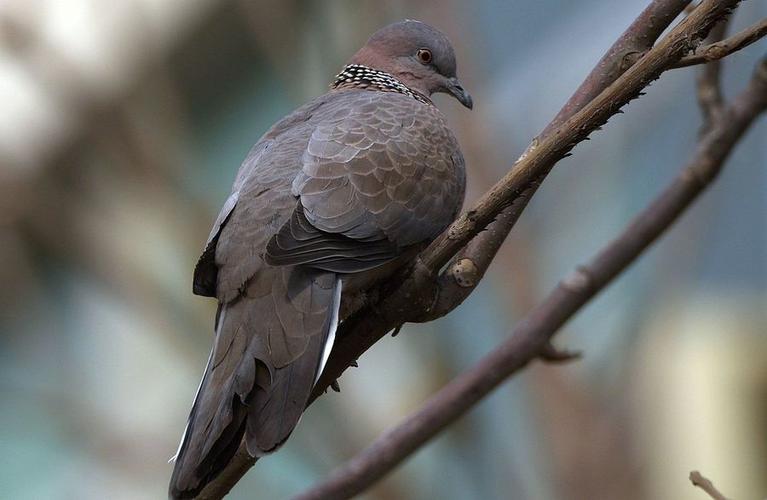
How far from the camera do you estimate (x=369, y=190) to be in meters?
2.90

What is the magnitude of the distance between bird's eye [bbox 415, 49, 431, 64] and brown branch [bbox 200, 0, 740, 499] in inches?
54.4

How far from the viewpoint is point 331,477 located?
313 centimetres

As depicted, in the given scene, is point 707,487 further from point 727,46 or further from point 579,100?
point 579,100

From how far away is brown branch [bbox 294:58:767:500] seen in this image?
125 inches

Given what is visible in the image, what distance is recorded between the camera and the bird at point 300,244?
2439 mm

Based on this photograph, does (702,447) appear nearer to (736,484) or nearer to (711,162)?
(736,484)

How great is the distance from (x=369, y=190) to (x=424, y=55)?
1.18m

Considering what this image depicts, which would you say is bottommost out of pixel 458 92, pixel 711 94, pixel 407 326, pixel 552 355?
pixel 407 326

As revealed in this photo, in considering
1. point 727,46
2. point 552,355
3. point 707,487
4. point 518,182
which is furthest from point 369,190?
point 707,487

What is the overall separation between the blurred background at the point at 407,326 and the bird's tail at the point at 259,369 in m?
2.42

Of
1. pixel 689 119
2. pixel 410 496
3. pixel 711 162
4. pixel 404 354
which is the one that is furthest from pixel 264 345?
pixel 689 119

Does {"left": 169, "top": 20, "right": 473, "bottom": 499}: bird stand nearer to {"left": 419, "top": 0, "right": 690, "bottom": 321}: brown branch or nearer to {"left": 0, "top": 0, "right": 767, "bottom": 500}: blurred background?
{"left": 419, "top": 0, "right": 690, "bottom": 321}: brown branch

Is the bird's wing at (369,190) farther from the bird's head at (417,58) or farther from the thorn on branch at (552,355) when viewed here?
the bird's head at (417,58)

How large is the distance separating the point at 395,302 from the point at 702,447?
4.84 meters
